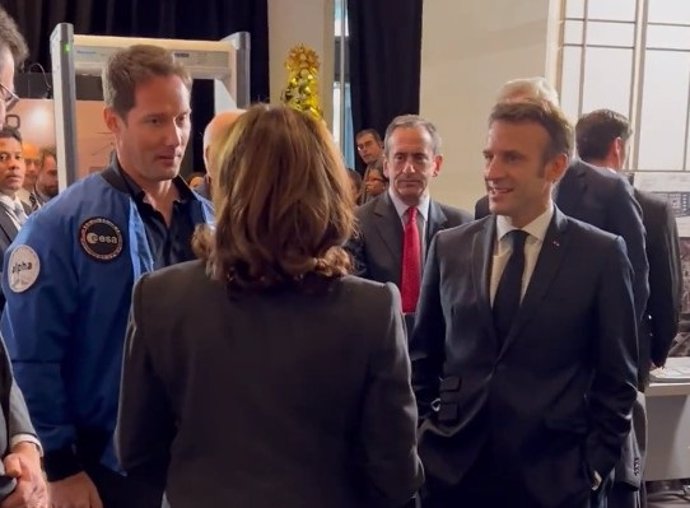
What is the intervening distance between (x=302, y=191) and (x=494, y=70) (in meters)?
4.12

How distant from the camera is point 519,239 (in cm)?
184

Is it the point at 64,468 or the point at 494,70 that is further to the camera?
the point at 494,70

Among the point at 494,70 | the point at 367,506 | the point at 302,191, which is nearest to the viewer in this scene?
the point at 302,191

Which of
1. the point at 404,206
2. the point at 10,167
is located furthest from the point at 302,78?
the point at 404,206

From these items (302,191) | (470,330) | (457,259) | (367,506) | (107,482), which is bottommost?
(107,482)

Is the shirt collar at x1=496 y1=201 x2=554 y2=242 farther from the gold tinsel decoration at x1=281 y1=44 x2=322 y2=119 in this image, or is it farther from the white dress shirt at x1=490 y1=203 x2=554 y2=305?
the gold tinsel decoration at x1=281 y1=44 x2=322 y2=119

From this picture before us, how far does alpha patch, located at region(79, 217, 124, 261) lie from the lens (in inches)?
62.1

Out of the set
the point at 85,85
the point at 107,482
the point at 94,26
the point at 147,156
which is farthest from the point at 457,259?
the point at 94,26

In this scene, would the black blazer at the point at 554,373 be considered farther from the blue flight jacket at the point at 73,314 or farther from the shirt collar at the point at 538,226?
the blue flight jacket at the point at 73,314

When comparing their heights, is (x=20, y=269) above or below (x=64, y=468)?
above

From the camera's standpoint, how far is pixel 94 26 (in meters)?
5.97

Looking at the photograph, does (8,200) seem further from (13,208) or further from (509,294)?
(509,294)

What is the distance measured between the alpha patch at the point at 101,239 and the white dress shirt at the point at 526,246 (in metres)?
0.85

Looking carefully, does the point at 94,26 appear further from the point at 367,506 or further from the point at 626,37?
the point at 367,506
